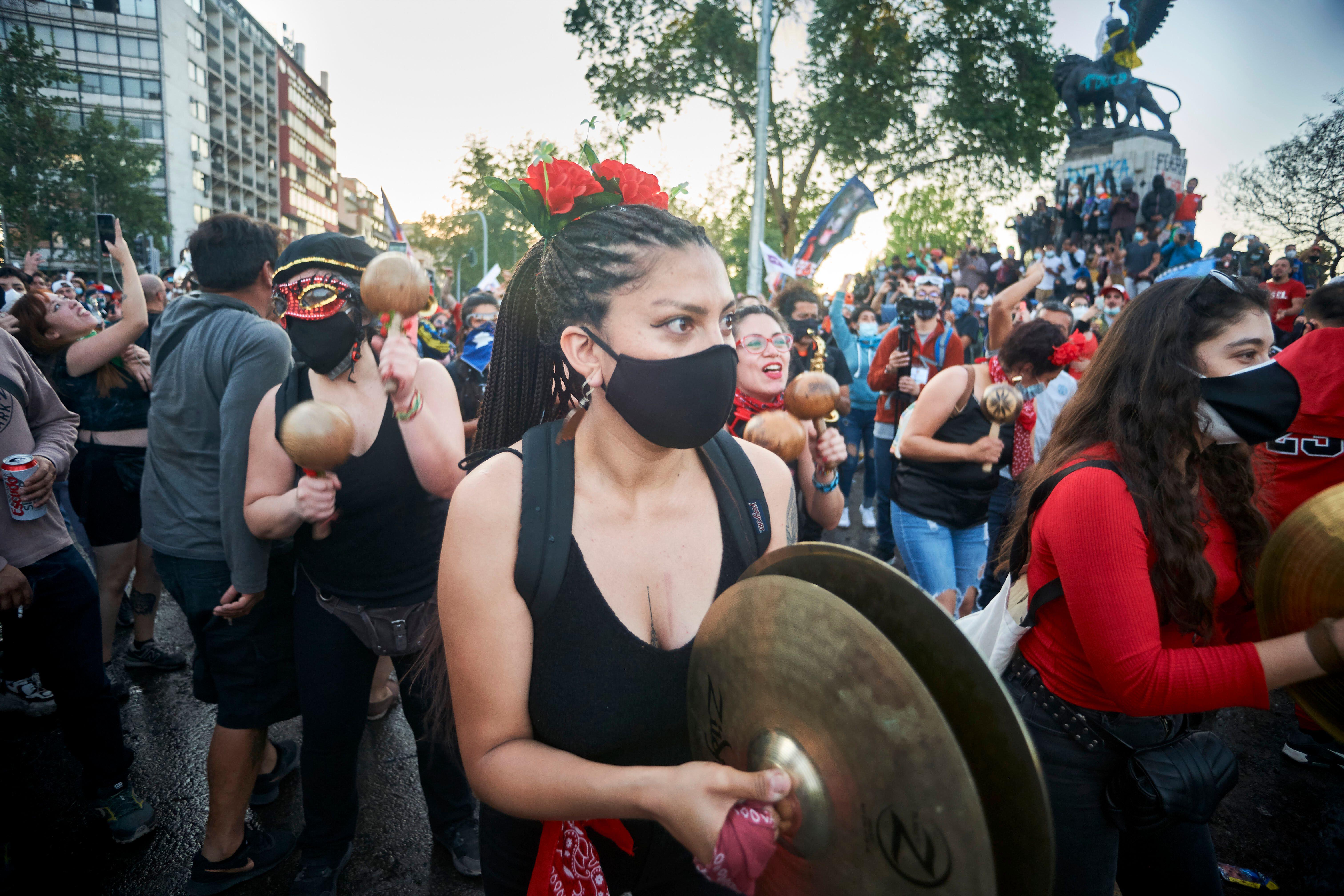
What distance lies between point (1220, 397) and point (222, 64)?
263 ft

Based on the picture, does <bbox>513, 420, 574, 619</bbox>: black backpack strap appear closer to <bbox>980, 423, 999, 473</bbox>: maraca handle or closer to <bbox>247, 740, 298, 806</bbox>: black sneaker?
<bbox>247, 740, 298, 806</bbox>: black sneaker

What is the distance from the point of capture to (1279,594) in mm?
1626

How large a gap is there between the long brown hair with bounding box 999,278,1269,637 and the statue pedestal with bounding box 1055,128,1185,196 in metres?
20.2

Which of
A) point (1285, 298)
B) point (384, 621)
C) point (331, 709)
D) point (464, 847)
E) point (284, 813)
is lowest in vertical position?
point (284, 813)

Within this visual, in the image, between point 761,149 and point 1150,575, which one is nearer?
point 1150,575

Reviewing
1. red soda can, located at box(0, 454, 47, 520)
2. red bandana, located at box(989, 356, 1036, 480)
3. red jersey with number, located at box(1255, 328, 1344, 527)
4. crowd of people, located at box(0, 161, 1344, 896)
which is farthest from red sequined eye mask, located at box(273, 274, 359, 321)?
red jersey with number, located at box(1255, 328, 1344, 527)

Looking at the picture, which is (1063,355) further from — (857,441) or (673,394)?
(673,394)

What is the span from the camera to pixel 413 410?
7.50 feet

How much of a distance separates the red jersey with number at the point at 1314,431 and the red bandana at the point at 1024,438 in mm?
1230

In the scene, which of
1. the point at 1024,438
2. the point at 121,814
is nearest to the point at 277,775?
the point at 121,814

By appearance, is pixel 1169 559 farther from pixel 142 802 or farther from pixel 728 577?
pixel 142 802

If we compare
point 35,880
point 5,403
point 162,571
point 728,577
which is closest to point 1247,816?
point 728,577

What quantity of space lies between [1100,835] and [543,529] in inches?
64.8

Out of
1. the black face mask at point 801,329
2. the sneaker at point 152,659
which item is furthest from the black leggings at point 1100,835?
the sneaker at point 152,659
